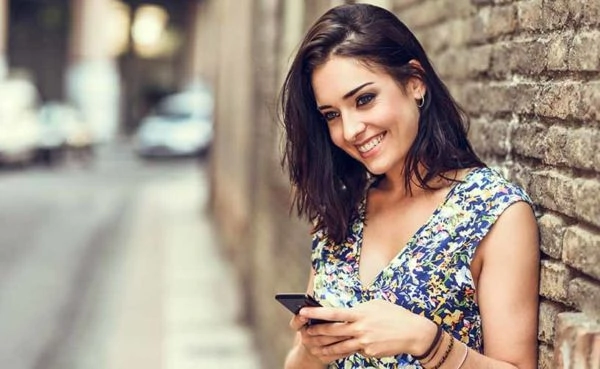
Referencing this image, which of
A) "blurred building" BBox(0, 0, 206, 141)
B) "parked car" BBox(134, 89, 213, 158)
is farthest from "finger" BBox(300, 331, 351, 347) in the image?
"blurred building" BBox(0, 0, 206, 141)

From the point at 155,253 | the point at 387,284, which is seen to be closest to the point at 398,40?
the point at 387,284

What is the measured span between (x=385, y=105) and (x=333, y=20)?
0.74 feet

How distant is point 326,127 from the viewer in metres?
2.87

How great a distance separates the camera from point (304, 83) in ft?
9.11

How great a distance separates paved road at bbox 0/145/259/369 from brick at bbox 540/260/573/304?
612 centimetres

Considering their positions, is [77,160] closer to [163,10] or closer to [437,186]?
[163,10]

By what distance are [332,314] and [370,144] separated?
45 centimetres

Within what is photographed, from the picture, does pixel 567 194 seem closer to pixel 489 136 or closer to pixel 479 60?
pixel 489 136

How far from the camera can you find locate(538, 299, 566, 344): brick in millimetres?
2650

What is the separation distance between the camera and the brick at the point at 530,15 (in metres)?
2.94

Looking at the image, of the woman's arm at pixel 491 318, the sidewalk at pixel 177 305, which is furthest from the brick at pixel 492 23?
the sidewalk at pixel 177 305

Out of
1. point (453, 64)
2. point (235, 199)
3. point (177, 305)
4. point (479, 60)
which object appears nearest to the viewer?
point (479, 60)

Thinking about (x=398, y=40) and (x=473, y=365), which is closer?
(x=473, y=365)

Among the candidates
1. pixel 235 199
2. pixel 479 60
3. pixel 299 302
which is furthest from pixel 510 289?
pixel 235 199
